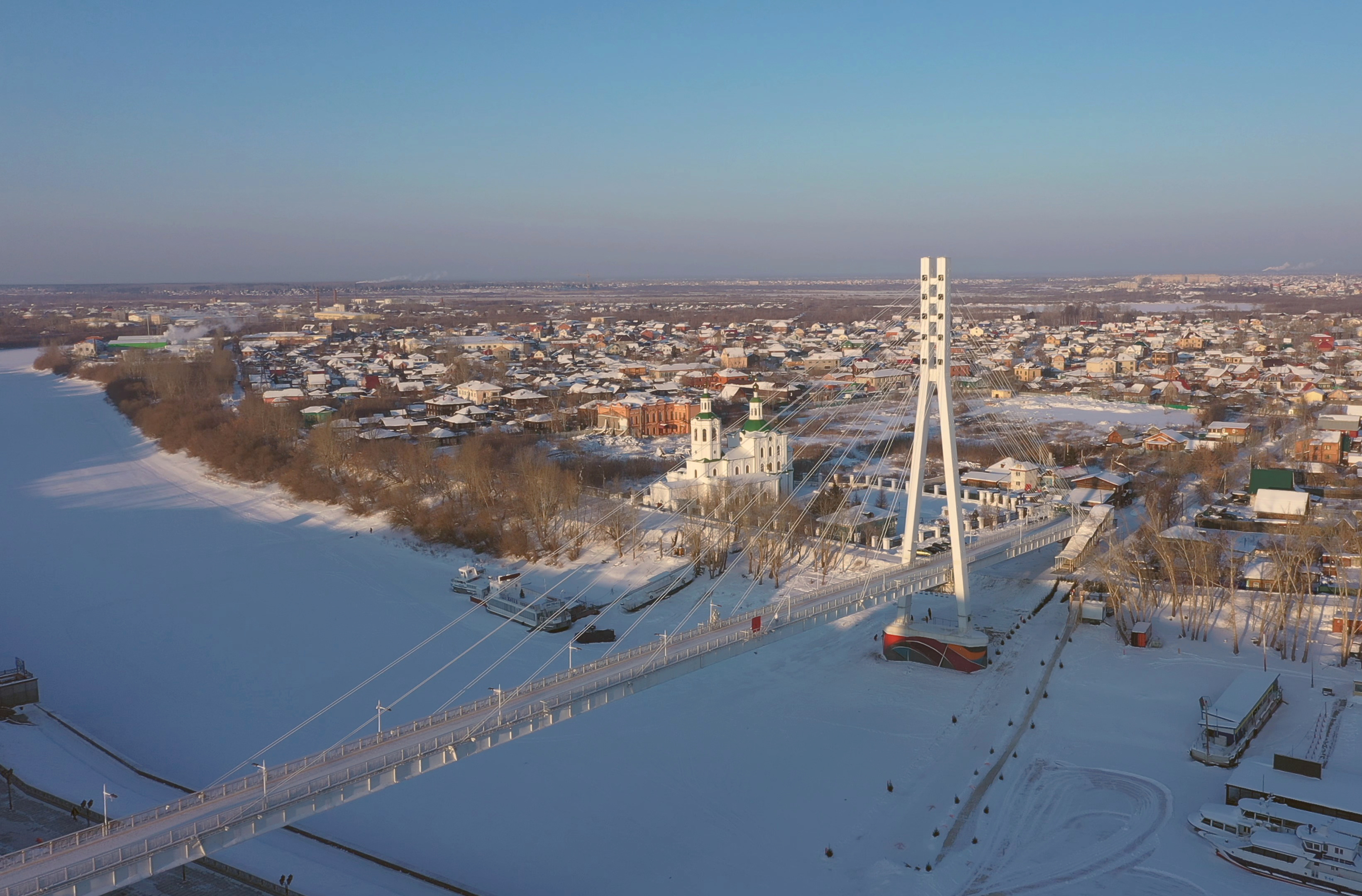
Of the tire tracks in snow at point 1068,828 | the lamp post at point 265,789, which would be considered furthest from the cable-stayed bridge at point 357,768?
the tire tracks in snow at point 1068,828

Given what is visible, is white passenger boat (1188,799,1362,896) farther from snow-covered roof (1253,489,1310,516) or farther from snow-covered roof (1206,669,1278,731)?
snow-covered roof (1253,489,1310,516)

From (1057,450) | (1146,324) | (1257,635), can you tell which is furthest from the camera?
(1146,324)

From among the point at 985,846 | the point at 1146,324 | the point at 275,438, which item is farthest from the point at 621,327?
the point at 985,846

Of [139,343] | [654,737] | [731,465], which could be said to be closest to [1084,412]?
[731,465]

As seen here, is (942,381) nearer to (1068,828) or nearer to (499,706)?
(1068,828)

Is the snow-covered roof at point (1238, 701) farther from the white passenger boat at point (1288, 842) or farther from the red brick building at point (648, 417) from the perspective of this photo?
the red brick building at point (648, 417)

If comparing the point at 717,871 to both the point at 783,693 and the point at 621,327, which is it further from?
the point at 621,327
